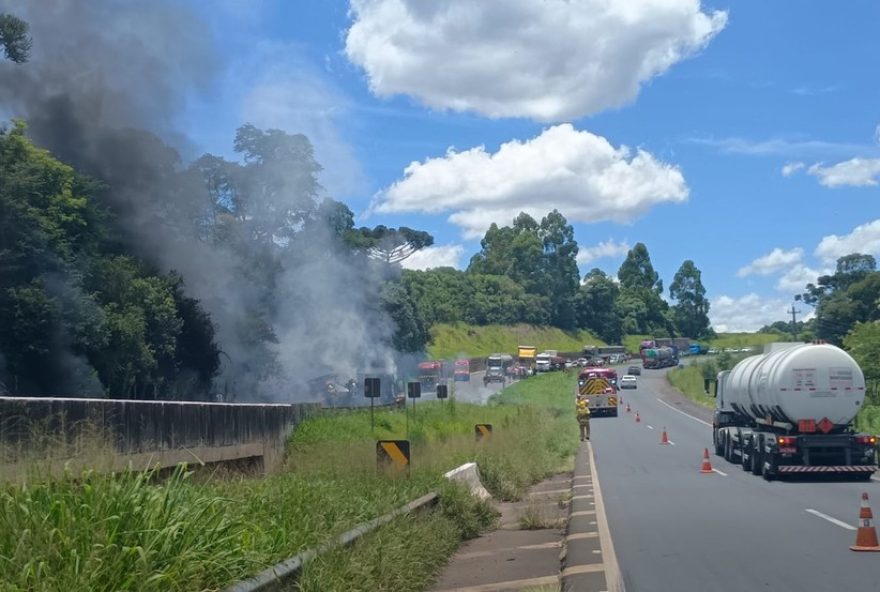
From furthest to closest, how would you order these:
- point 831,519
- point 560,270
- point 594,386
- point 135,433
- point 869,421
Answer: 1. point 560,270
2. point 594,386
3. point 869,421
4. point 831,519
5. point 135,433

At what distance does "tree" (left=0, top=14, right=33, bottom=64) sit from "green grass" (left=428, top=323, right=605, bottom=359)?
56.1m

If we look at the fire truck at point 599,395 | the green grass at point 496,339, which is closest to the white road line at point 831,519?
the fire truck at point 599,395

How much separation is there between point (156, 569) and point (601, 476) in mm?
19624

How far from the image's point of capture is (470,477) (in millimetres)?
16766

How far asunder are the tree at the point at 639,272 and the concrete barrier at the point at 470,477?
148 meters

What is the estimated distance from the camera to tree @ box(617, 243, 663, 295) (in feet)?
537

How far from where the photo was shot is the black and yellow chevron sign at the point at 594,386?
190ft

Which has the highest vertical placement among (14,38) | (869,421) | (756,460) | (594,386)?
(14,38)

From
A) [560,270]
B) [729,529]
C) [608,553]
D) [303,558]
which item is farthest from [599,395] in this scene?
[560,270]

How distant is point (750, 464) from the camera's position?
81.3 feet

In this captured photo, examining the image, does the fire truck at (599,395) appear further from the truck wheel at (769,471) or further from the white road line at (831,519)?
the white road line at (831,519)

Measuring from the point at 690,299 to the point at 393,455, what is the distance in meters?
157

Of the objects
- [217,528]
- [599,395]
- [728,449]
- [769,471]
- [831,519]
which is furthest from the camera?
[599,395]

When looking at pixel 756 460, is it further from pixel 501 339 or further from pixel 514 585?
pixel 501 339
